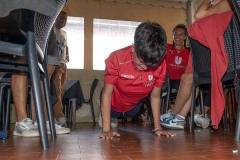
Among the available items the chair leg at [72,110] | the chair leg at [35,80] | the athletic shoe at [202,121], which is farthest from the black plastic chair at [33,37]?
the chair leg at [72,110]

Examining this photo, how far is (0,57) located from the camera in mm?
1145

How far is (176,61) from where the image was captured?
3.27m

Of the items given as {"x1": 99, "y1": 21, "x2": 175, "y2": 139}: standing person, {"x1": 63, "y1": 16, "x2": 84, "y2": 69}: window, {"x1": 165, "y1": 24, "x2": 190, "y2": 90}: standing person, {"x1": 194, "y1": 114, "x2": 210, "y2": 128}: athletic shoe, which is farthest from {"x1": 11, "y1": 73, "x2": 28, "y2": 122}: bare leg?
{"x1": 63, "y1": 16, "x2": 84, "y2": 69}: window

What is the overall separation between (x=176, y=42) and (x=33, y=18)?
2566mm

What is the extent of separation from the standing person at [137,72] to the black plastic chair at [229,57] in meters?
0.23

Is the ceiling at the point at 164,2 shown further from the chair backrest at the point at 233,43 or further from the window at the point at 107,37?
the chair backrest at the point at 233,43

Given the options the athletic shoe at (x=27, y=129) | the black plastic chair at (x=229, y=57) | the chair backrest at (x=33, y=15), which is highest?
the chair backrest at (x=33, y=15)

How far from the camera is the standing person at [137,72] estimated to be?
4.72ft

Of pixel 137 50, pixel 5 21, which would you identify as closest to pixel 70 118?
pixel 137 50

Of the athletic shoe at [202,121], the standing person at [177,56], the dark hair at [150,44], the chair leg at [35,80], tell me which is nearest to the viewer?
the chair leg at [35,80]

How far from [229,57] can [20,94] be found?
→ 1228 mm

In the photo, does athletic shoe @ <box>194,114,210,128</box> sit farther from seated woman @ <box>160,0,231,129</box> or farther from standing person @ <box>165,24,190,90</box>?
standing person @ <box>165,24,190,90</box>

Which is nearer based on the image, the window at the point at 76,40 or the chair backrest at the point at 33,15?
the chair backrest at the point at 33,15

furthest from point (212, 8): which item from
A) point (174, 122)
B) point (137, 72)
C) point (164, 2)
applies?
point (164, 2)
